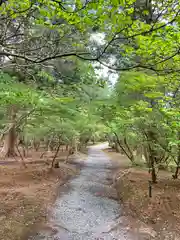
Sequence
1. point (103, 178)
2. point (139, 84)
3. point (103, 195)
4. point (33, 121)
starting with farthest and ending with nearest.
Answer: point (103, 178) → point (33, 121) → point (103, 195) → point (139, 84)

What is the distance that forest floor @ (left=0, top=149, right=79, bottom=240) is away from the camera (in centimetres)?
588

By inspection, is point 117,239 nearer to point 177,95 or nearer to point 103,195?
point 103,195

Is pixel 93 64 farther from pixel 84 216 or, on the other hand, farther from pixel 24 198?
pixel 24 198

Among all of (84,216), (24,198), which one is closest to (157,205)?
(84,216)

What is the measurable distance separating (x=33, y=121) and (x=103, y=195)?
4889 mm

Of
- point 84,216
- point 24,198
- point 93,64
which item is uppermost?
point 93,64

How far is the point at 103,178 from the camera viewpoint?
1345 centimetres

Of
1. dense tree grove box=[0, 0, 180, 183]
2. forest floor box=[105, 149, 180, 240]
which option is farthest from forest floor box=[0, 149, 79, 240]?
forest floor box=[105, 149, 180, 240]

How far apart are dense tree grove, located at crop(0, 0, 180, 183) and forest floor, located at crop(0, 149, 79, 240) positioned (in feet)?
8.27

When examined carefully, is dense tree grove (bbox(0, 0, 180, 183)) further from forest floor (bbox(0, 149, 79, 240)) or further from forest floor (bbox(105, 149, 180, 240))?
forest floor (bbox(0, 149, 79, 240))

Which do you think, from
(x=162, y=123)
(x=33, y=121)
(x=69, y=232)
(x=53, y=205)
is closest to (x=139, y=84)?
(x=162, y=123)

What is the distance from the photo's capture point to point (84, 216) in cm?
716

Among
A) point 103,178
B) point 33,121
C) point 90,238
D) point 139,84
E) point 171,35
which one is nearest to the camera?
point 171,35

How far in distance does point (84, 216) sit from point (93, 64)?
560cm
